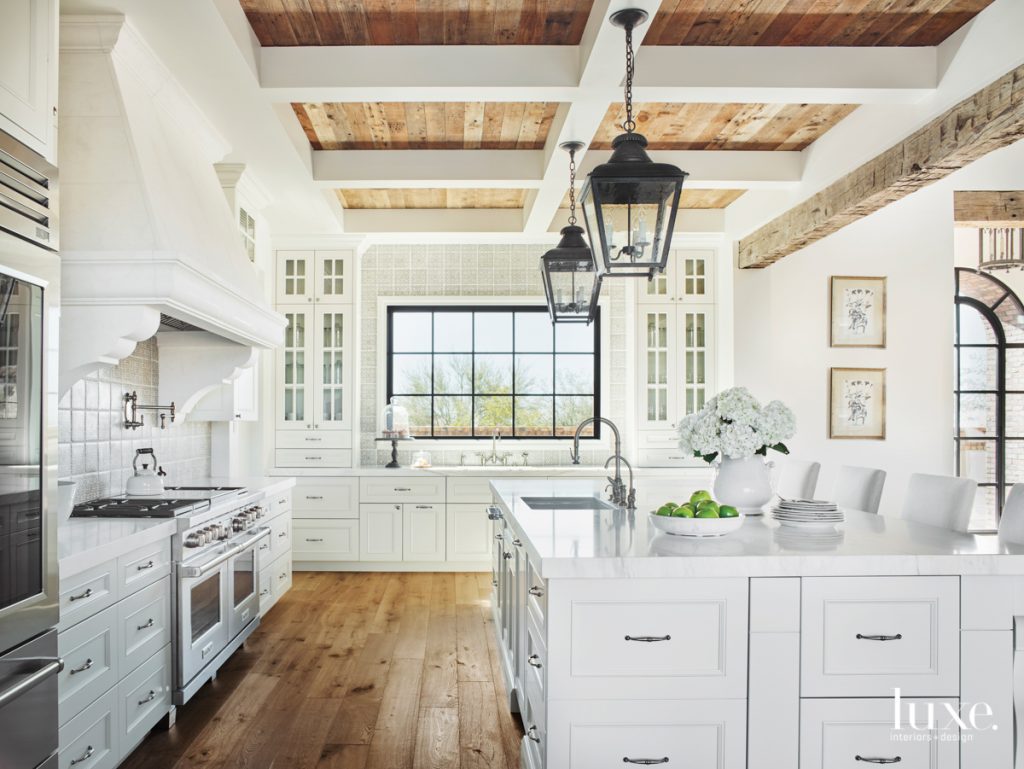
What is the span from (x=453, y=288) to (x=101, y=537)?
451 centimetres

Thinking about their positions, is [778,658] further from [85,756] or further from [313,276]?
[313,276]

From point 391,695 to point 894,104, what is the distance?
3533 millimetres

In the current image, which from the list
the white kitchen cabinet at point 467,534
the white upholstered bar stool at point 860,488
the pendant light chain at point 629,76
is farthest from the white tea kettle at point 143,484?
the white upholstered bar stool at point 860,488

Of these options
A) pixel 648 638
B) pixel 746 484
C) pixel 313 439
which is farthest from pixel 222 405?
pixel 648 638

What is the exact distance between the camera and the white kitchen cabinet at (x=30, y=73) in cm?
179

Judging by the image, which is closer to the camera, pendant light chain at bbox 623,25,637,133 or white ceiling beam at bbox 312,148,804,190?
pendant light chain at bbox 623,25,637,133

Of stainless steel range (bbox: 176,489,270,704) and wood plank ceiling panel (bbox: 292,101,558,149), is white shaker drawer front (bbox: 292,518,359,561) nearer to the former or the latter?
stainless steel range (bbox: 176,489,270,704)

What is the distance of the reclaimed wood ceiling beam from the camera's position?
3006mm

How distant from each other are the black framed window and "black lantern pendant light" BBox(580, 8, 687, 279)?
14.0ft

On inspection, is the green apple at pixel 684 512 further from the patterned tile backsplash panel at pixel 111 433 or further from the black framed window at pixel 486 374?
the black framed window at pixel 486 374


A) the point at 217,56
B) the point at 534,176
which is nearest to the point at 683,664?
the point at 217,56

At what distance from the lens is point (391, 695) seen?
11.5ft

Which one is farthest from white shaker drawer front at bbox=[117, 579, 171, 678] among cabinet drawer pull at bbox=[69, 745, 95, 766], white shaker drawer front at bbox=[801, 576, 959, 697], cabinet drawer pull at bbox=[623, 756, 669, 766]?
white shaker drawer front at bbox=[801, 576, 959, 697]

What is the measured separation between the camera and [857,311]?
20.0 feet
